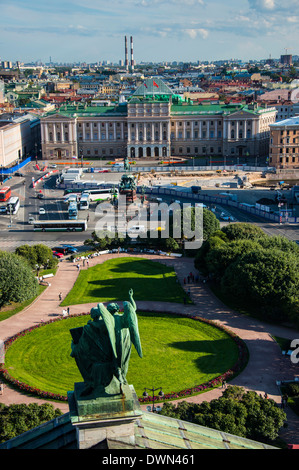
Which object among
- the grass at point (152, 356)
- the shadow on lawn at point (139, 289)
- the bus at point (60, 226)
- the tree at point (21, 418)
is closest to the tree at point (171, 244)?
the shadow on lawn at point (139, 289)

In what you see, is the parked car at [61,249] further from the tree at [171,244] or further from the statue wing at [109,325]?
the statue wing at [109,325]

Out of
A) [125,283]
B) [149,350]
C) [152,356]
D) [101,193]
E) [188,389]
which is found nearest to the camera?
[188,389]

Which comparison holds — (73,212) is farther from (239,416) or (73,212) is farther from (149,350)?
(239,416)

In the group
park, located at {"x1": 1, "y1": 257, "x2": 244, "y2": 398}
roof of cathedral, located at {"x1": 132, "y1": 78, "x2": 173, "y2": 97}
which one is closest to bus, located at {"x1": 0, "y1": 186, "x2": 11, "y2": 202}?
park, located at {"x1": 1, "y1": 257, "x2": 244, "y2": 398}

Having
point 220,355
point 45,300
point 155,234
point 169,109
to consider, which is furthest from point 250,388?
point 169,109

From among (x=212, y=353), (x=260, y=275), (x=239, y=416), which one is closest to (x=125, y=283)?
(x=260, y=275)

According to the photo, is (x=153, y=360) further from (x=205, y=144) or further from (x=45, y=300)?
(x=205, y=144)
